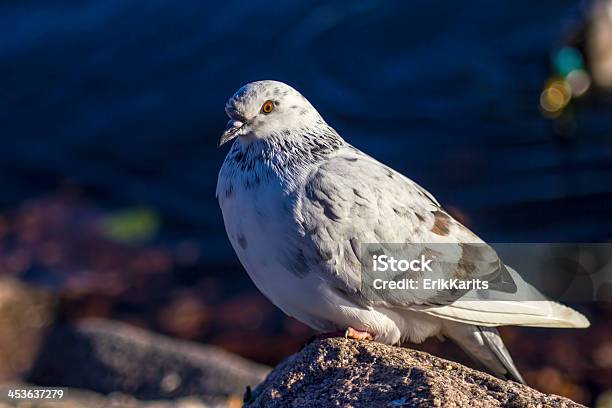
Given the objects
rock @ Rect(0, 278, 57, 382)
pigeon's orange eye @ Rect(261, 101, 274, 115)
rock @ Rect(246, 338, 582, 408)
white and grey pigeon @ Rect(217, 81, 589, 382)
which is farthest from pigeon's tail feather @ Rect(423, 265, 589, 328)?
rock @ Rect(0, 278, 57, 382)

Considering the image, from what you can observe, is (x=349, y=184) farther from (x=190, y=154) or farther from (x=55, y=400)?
(x=190, y=154)

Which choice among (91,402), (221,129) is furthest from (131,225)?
(91,402)

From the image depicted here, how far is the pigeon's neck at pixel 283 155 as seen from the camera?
18.4ft

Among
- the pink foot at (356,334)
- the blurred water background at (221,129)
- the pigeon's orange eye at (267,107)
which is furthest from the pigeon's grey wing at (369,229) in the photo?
the blurred water background at (221,129)

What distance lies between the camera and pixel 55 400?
7.16 m

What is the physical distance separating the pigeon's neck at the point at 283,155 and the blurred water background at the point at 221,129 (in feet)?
15.3

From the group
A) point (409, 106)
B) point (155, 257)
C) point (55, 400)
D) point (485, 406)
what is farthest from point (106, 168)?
point (485, 406)

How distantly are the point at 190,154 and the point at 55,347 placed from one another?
152 inches

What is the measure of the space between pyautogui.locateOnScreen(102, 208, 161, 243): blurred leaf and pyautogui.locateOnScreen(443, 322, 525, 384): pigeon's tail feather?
252 inches

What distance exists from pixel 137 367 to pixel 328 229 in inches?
145

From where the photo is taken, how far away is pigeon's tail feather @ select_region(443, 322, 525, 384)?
6062 mm

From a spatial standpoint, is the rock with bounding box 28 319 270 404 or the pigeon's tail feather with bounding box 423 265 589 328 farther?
the rock with bounding box 28 319 270 404

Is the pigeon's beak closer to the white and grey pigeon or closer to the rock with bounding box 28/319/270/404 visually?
the white and grey pigeon

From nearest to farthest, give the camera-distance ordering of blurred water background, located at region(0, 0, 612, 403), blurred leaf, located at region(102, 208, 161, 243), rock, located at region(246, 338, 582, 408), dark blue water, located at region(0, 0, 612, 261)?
rock, located at region(246, 338, 582, 408) → blurred water background, located at region(0, 0, 612, 403) → dark blue water, located at region(0, 0, 612, 261) → blurred leaf, located at region(102, 208, 161, 243)
